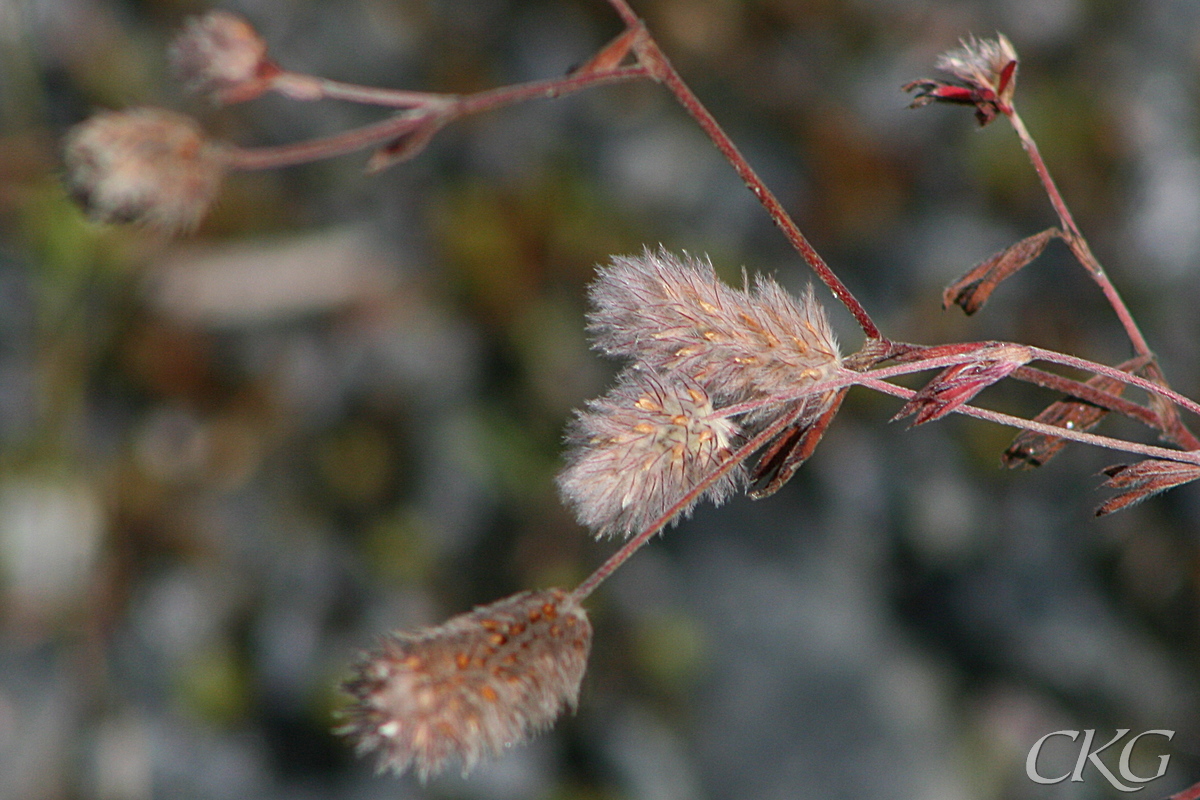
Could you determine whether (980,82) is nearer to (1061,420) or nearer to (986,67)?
(986,67)

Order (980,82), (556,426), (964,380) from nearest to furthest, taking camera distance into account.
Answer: (964,380) < (980,82) < (556,426)

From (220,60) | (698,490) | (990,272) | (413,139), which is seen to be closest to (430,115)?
(413,139)

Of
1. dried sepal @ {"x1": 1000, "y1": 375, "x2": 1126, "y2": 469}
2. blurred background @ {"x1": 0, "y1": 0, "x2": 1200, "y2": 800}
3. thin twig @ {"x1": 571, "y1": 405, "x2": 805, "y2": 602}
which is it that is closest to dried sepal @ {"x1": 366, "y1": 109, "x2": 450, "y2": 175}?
thin twig @ {"x1": 571, "y1": 405, "x2": 805, "y2": 602}

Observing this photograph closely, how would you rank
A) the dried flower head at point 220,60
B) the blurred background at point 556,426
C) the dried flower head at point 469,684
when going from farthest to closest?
the blurred background at point 556,426 < the dried flower head at point 220,60 < the dried flower head at point 469,684

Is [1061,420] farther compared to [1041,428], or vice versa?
[1061,420]

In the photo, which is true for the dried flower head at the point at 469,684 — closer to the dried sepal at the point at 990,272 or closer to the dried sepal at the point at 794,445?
the dried sepal at the point at 794,445

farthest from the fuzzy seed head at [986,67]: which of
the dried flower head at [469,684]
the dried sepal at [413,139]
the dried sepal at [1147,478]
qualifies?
→ the dried flower head at [469,684]

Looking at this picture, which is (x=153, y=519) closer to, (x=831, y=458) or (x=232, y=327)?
(x=232, y=327)

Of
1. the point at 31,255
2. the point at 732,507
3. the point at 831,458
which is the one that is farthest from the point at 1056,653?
the point at 31,255
